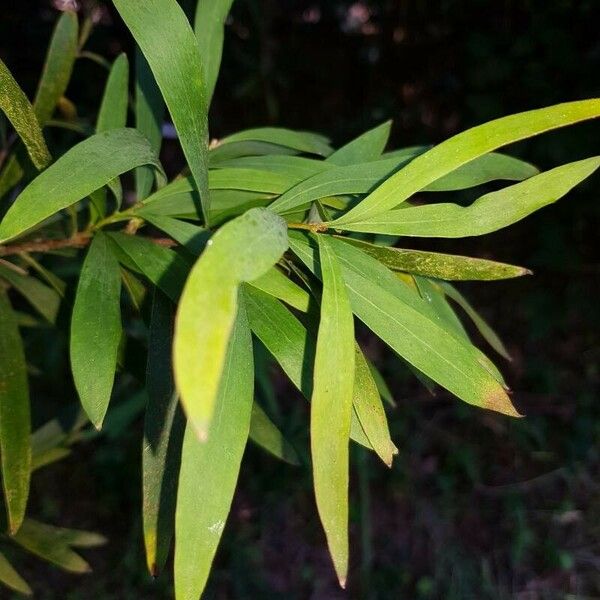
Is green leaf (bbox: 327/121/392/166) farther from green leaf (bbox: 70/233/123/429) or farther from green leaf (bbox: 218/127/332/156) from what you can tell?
green leaf (bbox: 70/233/123/429)

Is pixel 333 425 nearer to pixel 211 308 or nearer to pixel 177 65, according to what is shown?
pixel 211 308

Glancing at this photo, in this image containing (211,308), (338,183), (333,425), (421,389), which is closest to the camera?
(211,308)

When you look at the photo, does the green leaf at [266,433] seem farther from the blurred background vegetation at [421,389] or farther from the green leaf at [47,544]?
the blurred background vegetation at [421,389]

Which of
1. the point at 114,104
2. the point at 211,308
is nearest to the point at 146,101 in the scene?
the point at 114,104

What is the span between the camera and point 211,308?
0.90 feet

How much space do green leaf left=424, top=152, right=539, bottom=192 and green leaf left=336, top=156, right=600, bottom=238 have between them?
9cm

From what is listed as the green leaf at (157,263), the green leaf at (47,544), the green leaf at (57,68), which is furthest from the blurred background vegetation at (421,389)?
the green leaf at (157,263)

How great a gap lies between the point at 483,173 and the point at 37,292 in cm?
48

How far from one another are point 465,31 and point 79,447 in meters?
1.61

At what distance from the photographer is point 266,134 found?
0.69 m

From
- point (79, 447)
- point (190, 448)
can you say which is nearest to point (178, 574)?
point (190, 448)

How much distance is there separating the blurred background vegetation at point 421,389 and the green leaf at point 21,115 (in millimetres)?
949

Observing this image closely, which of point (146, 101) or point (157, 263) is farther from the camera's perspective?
Answer: point (146, 101)

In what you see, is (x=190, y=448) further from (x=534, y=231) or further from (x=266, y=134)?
(x=534, y=231)
